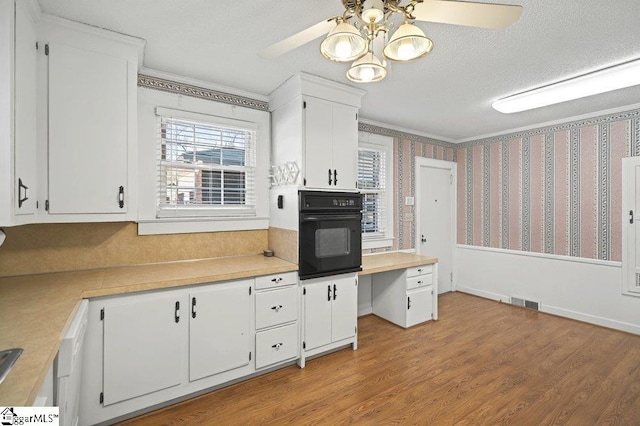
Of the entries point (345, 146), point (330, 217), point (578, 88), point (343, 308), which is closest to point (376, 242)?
point (343, 308)

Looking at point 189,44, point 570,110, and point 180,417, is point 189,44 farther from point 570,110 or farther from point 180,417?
point 570,110

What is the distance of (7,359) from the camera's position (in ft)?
3.42

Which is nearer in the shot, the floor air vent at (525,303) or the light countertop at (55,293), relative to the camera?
the light countertop at (55,293)

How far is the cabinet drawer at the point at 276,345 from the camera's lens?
245 cm

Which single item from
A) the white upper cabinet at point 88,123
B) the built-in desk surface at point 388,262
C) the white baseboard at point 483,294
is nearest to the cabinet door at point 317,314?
the built-in desk surface at point 388,262

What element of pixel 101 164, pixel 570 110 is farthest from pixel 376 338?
pixel 570 110

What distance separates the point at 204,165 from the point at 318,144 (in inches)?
42.6

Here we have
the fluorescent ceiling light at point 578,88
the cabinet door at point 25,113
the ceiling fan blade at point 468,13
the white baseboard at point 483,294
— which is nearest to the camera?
the ceiling fan blade at point 468,13

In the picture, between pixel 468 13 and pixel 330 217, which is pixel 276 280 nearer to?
pixel 330 217

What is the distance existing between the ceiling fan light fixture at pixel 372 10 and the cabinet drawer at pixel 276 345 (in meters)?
2.26

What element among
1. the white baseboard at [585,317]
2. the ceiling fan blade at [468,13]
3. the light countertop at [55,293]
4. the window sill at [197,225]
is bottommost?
the white baseboard at [585,317]

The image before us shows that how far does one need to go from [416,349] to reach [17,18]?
3.71 m

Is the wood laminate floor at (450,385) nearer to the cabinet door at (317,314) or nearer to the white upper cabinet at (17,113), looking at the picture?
the cabinet door at (317,314)

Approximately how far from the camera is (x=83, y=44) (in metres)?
1.96
